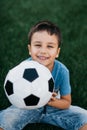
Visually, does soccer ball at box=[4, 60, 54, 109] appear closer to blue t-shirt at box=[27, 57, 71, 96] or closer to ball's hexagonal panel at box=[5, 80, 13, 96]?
ball's hexagonal panel at box=[5, 80, 13, 96]

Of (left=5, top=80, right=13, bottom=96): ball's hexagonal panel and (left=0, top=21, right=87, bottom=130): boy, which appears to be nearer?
(left=5, top=80, right=13, bottom=96): ball's hexagonal panel

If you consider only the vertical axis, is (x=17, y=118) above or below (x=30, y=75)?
below

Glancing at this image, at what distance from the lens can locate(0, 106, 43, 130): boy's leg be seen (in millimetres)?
3967

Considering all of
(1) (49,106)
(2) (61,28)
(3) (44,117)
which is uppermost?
(2) (61,28)

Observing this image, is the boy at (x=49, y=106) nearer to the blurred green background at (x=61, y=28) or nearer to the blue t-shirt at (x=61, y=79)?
the blue t-shirt at (x=61, y=79)

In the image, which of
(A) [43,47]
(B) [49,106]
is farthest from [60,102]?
(A) [43,47]

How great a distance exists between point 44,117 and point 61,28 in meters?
2.78

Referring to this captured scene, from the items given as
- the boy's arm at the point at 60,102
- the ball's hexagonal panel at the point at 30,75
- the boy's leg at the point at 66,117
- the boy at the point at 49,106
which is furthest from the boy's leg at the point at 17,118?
the ball's hexagonal panel at the point at 30,75

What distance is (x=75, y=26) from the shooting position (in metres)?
6.84

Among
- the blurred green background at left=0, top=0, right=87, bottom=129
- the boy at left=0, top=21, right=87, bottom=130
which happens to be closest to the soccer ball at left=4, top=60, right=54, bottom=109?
the boy at left=0, top=21, right=87, bottom=130

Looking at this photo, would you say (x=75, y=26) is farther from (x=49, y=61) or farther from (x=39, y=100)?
(x=39, y=100)

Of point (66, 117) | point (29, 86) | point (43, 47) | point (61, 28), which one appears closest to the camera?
point (29, 86)

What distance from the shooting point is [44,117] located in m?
4.16

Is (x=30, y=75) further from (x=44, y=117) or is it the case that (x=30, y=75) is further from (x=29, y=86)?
(x=44, y=117)
